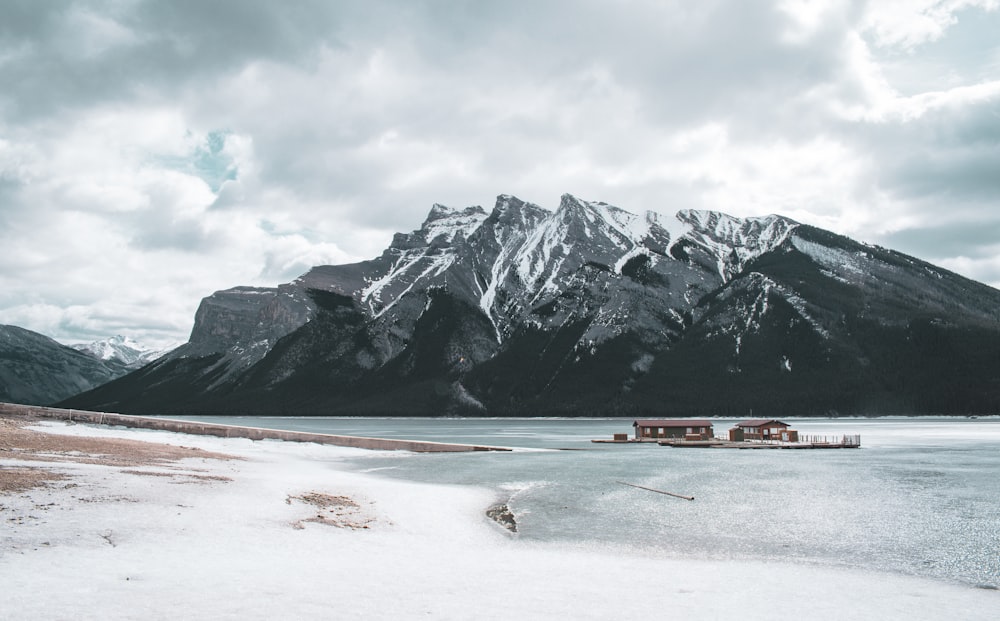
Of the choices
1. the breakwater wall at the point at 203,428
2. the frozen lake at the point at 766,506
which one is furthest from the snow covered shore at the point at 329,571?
the breakwater wall at the point at 203,428

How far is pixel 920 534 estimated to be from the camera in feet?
119

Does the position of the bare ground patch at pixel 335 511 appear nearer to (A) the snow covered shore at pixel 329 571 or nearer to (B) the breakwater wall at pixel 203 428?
(A) the snow covered shore at pixel 329 571

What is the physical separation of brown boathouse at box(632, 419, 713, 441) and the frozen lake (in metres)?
50.5

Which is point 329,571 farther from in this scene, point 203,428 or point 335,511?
point 203,428

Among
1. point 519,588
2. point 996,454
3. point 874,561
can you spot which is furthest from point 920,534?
point 996,454

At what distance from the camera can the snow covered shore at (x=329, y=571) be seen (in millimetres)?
18203

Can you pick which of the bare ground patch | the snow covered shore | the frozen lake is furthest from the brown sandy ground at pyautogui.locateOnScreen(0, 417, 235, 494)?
the frozen lake

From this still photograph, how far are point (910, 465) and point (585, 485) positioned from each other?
4550 centimetres

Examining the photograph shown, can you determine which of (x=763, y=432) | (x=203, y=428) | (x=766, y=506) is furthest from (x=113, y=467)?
(x=763, y=432)

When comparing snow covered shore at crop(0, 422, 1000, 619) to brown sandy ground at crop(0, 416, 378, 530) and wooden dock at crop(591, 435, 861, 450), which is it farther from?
wooden dock at crop(591, 435, 861, 450)

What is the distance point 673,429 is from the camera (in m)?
148

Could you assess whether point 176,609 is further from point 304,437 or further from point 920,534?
point 304,437

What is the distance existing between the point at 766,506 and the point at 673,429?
102748 mm

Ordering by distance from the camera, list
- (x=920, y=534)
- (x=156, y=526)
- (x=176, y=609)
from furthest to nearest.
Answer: (x=920, y=534), (x=156, y=526), (x=176, y=609)
